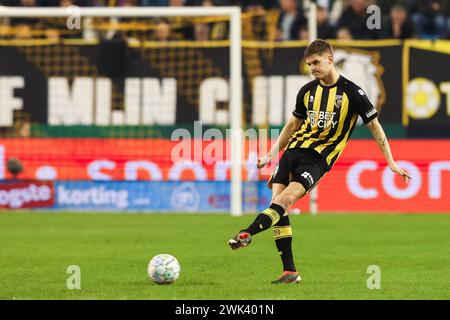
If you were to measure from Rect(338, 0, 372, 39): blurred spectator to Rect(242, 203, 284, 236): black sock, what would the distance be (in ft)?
40.6

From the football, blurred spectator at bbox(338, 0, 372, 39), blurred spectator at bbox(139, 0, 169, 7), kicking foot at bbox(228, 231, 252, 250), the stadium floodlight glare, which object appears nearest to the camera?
kicking foot at bbox(228, 231, 252, 250)

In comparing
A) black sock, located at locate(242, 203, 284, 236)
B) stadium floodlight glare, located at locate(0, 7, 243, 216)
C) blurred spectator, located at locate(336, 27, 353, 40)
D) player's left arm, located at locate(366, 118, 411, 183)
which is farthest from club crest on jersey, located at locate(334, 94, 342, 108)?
blurred spectator, located at locate(336, 27, 353, 40)

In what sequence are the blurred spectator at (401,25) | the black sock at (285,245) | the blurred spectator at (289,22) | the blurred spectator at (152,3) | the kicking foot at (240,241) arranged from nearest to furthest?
the kicking foot at (240,241) → the black sock at (285,245) → the blurred spectator at (401,25) → the blurred spectator at (289,22) → the blurred spectator at (152,3)

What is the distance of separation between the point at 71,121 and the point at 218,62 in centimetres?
308

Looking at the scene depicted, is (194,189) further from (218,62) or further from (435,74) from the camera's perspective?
(435,74)

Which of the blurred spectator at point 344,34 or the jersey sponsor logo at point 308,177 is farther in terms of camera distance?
the blurred spectator at point 344,34

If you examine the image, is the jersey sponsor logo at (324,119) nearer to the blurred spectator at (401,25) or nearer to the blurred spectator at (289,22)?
the blurred spectator at (401,25)

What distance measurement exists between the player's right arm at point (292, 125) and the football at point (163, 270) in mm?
1266

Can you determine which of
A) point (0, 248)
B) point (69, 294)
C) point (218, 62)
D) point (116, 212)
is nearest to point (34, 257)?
point (0, 248)

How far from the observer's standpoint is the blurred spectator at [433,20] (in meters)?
22.5

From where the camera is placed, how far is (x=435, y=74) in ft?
68.6

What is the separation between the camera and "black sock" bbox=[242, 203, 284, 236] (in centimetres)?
970

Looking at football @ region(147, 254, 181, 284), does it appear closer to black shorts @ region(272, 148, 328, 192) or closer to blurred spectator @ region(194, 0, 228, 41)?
black shorts @ region(272, 148, 328, 192)

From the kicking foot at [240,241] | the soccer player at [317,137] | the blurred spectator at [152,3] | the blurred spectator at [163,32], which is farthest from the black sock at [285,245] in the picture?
the blurred spectator at [152,3]
